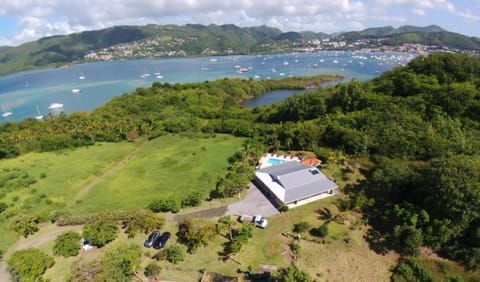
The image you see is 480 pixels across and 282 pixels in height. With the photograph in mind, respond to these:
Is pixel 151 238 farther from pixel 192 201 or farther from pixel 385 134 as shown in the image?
pixel 385 134

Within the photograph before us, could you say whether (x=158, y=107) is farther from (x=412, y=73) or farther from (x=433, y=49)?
(x=433, y=49)

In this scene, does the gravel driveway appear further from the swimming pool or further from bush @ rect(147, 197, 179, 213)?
the swimming pool

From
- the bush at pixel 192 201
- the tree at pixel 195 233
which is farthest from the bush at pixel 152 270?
the bush at pixel 192 201

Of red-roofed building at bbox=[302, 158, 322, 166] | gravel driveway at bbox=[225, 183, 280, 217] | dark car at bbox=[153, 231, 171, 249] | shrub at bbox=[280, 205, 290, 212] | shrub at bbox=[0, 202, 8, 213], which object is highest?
red-roofed building at bbox=[302, 158, 322, 166]

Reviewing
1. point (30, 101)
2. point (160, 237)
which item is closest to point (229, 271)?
point (160, 237)

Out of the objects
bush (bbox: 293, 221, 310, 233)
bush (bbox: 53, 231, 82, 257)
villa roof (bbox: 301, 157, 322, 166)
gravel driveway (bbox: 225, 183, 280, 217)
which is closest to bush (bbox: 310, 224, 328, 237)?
bush (bbox: 293, 221, 310, 233)
